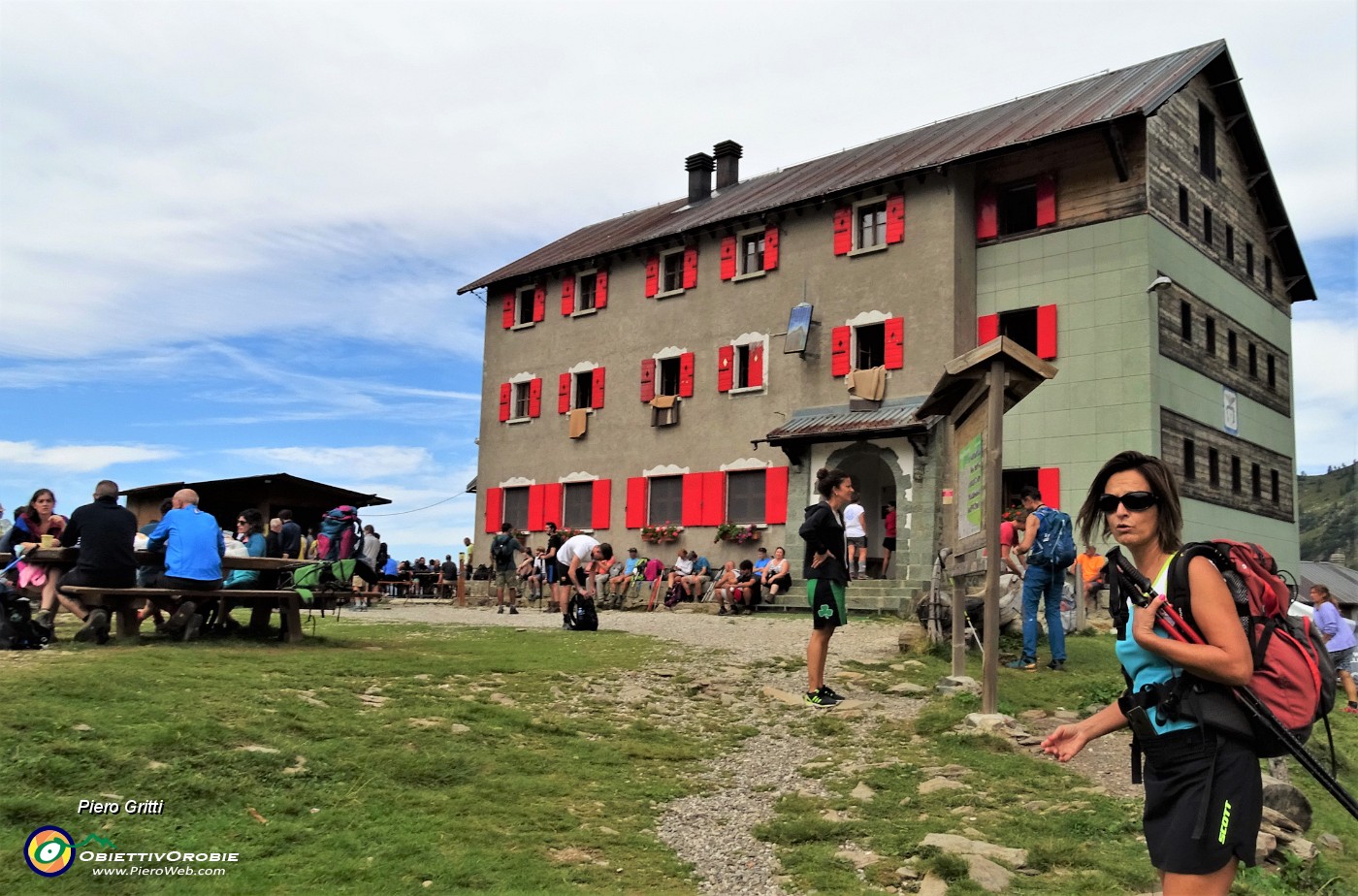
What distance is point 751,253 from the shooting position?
2684cm

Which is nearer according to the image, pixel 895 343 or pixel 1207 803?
pixel 1207 803

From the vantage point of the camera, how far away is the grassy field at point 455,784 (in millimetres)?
4715

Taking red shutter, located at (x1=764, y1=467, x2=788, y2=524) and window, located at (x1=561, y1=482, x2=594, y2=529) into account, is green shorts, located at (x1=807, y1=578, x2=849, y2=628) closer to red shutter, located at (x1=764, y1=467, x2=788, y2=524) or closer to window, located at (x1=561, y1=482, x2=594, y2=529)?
red shutter, located at (x1=764, y1=467, x2=788, y2=524)

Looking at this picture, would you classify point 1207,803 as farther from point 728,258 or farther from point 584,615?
point 728,258

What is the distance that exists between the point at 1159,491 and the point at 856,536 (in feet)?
55.2

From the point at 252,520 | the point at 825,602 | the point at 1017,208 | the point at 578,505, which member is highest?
the point at 1017,208

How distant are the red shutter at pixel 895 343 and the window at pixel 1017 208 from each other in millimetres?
2936

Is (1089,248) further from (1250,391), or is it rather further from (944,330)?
(1250,391)

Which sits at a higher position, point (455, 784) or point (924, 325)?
point (924, 325)

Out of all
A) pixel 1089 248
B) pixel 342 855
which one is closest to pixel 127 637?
pixel 342 855

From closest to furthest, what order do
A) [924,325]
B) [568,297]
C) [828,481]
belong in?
[828,481] < [924,325] < [568,297]

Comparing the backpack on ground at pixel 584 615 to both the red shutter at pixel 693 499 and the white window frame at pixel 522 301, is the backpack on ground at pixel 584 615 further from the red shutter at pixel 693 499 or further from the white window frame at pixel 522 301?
the white window frame at pixel 522 301

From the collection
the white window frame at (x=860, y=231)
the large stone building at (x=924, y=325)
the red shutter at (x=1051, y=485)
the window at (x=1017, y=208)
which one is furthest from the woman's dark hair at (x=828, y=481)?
the window at (x=1017, y=208)

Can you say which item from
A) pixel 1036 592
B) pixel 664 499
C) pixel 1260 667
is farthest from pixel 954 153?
pixel 1260 667
